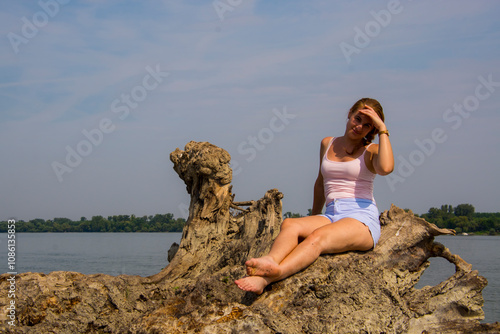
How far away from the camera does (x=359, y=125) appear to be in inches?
216

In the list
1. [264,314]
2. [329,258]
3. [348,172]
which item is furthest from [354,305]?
[348,172]

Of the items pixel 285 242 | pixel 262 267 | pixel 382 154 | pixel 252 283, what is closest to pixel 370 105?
pixel 382 154

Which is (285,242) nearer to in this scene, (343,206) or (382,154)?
(343,206)

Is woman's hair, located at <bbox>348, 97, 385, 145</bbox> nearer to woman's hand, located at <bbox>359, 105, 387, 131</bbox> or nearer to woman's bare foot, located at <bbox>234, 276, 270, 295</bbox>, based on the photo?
woman's hand, located at <bbox>359, 105, 387, 131</bbox>

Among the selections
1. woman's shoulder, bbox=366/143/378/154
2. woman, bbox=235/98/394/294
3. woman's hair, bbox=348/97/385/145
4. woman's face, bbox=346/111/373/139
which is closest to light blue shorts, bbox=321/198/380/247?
woman, bbox=235/98/394/294

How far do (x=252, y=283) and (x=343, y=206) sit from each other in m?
1.43

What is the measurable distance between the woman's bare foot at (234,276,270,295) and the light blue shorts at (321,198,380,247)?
3.70 ft

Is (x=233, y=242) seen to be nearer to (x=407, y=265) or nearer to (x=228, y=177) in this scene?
(x=228, y=177)

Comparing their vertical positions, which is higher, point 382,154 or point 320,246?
point 382,154

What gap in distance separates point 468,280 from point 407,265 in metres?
0.72

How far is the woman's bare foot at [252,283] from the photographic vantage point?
170 inches

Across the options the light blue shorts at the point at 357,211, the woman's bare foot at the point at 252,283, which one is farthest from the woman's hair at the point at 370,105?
the woman's bare foot at the point at 252,283

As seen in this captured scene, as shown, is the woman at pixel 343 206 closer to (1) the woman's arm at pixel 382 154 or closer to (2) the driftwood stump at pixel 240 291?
(1) the woman's arm at pixel 382 154

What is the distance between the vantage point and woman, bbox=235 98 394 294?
4.73 meters
